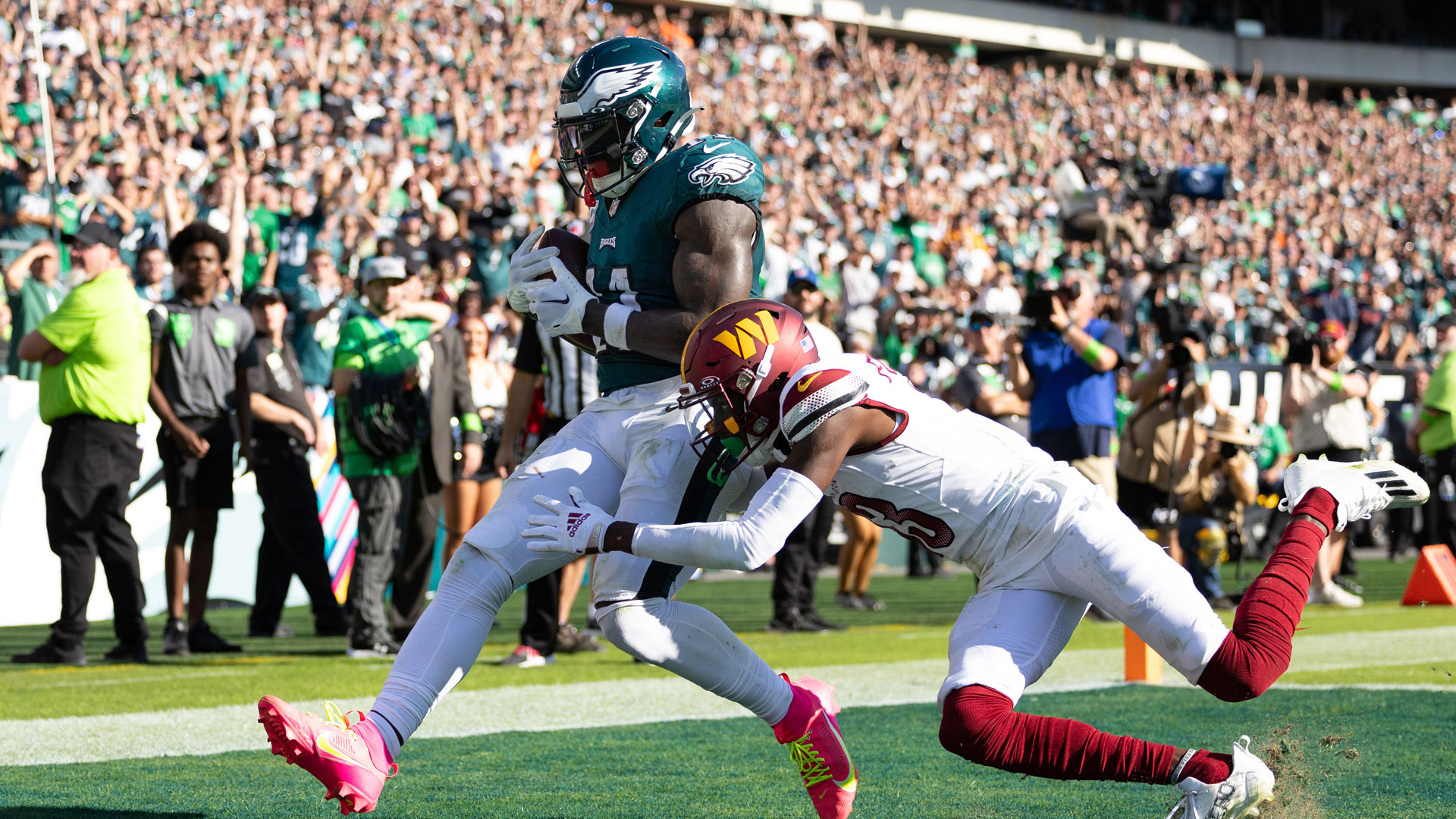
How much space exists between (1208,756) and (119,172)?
10938 millimetres

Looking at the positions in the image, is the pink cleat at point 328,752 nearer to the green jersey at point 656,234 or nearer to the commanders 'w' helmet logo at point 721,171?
the green jersey at point 656,234

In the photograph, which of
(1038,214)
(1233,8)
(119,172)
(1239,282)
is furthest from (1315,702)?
(1233,8)

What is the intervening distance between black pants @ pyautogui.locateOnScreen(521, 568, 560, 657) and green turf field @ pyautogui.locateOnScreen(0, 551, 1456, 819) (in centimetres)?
15

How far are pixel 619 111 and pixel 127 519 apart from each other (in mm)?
5901

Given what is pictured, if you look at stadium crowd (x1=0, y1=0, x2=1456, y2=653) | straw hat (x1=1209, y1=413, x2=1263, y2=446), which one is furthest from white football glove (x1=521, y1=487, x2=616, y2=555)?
straw hat (x1=1209, y1=413, x2=1263, y2=446)

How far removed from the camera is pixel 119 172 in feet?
39.9

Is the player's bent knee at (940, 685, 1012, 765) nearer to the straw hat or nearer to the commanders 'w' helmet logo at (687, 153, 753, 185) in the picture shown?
the commanders 'w' helmet logo at (687, 153, 753, 185)

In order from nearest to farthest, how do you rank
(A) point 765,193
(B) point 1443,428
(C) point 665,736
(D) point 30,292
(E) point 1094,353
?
(C) point 665,736
(E) point 1094,353
(D) point 30,292
(B) point 1443,428
(A) point 765,193

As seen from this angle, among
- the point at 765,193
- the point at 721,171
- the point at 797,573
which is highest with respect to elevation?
the point at 721,171

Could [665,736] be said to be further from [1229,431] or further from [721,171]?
[1229,431]

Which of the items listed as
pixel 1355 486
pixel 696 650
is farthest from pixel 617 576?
pixel 1355 486

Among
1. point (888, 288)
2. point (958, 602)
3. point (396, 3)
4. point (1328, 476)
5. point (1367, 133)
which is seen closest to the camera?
point (1328, 476)

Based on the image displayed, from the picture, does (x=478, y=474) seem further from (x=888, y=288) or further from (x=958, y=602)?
(x=888, y=288)

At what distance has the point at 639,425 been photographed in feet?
12.0
